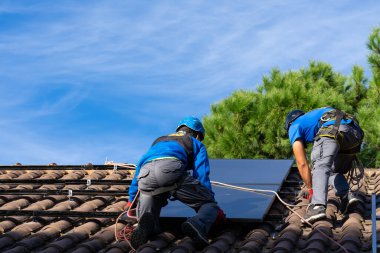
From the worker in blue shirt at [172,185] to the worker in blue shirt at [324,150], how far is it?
1115 millimetres

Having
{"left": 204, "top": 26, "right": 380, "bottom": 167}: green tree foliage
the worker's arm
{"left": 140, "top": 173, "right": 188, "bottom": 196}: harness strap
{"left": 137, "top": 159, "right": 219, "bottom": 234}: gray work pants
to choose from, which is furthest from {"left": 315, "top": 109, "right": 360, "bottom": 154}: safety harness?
{"left": 204, "top": 26, "right": 380, "bottom": 167}: green tree foliage

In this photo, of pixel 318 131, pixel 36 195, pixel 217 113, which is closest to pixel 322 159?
pixel 318 131

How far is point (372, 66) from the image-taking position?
903 inches

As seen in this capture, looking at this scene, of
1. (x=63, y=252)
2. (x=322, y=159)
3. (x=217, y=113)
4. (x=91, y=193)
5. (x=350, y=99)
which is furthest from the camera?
(x=350, y=99)

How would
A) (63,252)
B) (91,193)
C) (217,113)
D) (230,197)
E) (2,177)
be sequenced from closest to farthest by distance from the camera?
(63,252) → (230,197) → (91,193) → (2,177) → (217,113)

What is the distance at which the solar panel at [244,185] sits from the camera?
24.5 ft

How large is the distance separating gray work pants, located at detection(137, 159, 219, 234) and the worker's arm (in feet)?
4.58

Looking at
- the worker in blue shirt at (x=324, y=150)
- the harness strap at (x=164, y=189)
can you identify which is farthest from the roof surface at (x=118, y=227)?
the harness strap at (x=164, y=189)

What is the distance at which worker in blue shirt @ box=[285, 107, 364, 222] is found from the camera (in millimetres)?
7418

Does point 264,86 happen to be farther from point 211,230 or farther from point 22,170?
point 211,230

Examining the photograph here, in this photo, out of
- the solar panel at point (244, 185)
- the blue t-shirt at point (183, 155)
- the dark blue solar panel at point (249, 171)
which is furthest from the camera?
the dark blue solar panel at point (249, 171)

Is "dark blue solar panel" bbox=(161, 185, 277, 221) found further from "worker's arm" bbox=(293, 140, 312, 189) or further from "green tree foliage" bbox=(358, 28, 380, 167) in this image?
"green tree foliage" bbox=(358, 28, 380, 167)

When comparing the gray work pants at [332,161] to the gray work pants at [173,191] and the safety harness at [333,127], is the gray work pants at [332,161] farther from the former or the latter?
the gray work pants at [173,191]

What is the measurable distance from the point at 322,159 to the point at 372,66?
1619cm
